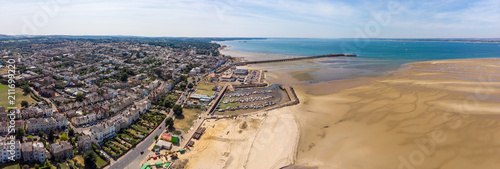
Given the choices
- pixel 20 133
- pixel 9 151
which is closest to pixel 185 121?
pixel 9 151

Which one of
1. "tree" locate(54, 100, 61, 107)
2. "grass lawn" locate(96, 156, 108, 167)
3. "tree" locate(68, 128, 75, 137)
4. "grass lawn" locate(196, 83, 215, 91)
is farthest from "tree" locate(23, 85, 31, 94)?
"grass lawn" locate(96, 156, 108, 167)

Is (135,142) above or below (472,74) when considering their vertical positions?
below

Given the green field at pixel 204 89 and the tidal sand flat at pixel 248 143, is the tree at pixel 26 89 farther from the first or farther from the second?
the tidal sand flat at pixel 248 143

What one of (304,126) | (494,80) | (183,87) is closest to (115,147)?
(304,126)

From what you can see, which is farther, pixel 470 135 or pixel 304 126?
pixel 304 126

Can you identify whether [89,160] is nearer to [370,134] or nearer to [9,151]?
[9,151]

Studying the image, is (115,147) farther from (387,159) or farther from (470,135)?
(470,135)

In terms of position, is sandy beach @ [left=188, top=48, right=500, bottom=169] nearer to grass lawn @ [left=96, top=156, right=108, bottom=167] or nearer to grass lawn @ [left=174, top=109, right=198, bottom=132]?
grass lawn @ [left=174, top=109, right=198, bottom=132]
